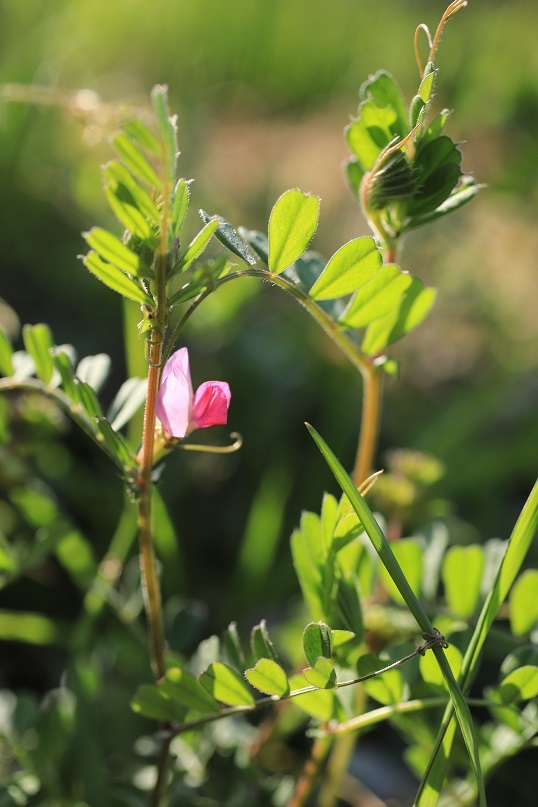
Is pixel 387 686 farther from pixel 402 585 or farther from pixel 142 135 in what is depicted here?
pixel 142 135

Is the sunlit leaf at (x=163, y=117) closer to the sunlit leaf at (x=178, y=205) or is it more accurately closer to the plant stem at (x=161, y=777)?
the sunlit leaf at (x=178, y=205)

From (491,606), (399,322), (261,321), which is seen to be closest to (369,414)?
(399,322)

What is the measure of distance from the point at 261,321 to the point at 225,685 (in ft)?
2.90

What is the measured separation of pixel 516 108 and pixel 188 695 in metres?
1.76

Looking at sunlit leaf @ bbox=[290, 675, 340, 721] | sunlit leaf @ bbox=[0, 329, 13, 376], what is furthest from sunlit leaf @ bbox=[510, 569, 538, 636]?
sunlit leaf @ bbox=[0, 329, 13, 376]

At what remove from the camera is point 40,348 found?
0.51m

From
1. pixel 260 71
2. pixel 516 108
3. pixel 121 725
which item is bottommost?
pixel 121 725

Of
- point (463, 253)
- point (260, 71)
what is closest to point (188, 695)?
point (463, 253)

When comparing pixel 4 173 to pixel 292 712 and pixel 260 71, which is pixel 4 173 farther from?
pixel 260 71

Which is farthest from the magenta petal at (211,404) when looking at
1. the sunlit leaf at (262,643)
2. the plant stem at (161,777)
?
the plant stem at (161,777)

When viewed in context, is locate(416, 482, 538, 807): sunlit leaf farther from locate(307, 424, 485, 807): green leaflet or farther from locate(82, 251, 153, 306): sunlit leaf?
locate(82, 251, 153, 306): sunlit leaf

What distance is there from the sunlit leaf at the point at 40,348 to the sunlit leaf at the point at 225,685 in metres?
0.19

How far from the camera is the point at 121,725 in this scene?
2.55ft

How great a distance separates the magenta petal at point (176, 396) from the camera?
39 centimetres
